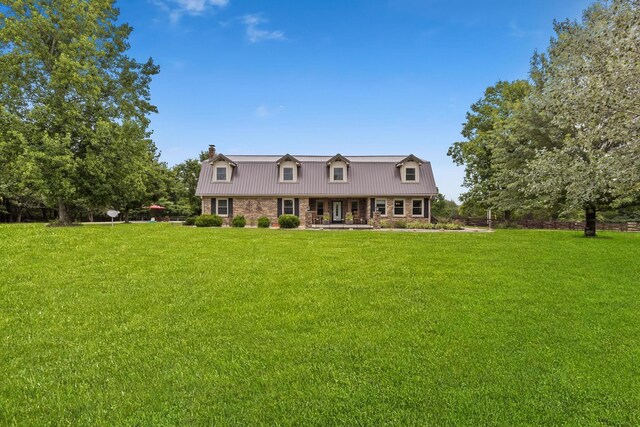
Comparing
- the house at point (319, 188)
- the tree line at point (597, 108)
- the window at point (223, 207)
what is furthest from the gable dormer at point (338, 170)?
the tree line at point (597, 108)

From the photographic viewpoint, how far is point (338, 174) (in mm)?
27578

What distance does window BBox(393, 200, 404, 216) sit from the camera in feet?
87.5

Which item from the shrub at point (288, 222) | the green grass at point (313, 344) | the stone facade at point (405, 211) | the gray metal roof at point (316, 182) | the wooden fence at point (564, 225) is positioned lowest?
the green grass at point (313, 344)

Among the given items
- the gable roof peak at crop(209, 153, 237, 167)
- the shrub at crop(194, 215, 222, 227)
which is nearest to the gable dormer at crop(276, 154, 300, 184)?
the gable roof peak at crop(209, 153, 237, 167)

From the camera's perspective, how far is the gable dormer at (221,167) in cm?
2709

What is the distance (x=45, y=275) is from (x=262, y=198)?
19.8 metres

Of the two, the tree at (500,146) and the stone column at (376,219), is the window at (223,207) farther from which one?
the tree at (500,146)

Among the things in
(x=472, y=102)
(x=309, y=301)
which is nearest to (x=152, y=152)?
(x=472, y=102)

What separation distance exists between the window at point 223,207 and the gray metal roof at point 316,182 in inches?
28.1

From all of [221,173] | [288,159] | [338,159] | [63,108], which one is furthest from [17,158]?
[338,159]

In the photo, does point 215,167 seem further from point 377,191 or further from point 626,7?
point 626,7

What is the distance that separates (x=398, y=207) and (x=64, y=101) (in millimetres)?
21994

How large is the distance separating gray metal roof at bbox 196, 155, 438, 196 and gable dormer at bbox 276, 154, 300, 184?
1.30ft

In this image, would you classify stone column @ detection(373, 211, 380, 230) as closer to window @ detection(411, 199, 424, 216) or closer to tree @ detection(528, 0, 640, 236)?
window @ detection(411, 199, 424, 216)
